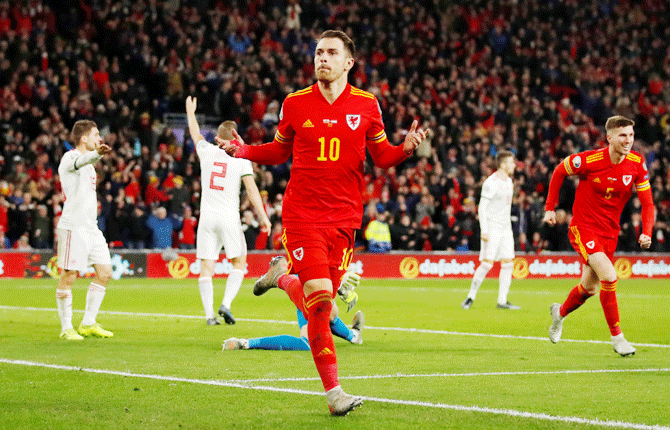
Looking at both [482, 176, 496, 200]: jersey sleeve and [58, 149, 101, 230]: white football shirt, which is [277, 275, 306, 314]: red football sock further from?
[482, 176, 496, 200]: jersey sleeve

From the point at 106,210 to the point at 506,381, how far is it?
17.4 m

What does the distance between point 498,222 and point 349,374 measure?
383 inches

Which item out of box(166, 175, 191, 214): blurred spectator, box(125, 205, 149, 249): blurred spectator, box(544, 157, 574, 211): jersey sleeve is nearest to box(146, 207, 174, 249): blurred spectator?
box(125, 205, 149, 249): blurred spectator

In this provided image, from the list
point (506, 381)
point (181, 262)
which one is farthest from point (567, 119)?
point (506, 381)

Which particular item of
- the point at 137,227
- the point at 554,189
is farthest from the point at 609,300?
the point at 137,227

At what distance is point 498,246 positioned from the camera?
17.0m

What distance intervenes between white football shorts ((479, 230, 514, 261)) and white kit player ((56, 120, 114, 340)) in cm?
760

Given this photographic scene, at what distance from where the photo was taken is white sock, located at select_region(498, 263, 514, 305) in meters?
16.4

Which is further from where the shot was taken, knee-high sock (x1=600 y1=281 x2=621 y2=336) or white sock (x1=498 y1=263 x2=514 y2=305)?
white sock (x1=498 y1=263 x2=514 y2=305)

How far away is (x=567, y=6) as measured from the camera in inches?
1519

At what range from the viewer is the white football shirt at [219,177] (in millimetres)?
12992

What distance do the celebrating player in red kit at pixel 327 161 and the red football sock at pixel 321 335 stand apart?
0.01 m

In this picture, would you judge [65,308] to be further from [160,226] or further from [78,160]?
[160,226]

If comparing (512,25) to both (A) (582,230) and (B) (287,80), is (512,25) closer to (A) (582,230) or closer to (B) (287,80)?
(B) (287,80)
